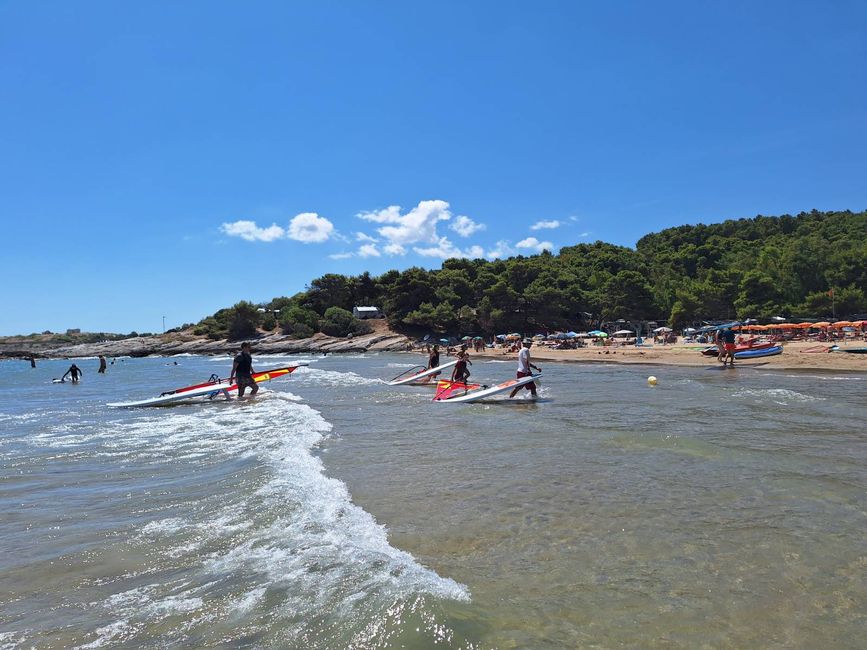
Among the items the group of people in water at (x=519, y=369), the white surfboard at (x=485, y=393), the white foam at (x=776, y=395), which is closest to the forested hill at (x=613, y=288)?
the white foam at (x=776, y=395)

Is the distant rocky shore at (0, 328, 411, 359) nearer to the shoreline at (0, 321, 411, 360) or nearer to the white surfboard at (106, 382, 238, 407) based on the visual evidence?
the shoreline at (0, 321, 411, 360)

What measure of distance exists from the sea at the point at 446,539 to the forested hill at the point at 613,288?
71.8 m

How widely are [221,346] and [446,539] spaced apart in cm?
9919

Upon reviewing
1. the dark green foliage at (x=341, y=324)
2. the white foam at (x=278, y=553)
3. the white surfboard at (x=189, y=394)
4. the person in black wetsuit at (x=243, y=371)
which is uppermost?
the dark green foliage at (x=341, y=324)

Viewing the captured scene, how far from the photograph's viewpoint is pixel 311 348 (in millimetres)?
85625

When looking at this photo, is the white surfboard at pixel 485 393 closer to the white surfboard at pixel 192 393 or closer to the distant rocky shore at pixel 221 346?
the white surfboard at pixel 192 393

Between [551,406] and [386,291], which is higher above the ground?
[386,291]

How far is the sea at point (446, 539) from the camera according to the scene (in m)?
3.38

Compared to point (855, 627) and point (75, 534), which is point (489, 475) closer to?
point (855, 627)

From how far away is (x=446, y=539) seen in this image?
4.87m

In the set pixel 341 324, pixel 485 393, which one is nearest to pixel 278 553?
pixel 485 393

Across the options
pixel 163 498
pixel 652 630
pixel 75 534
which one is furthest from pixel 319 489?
pixel 652 630

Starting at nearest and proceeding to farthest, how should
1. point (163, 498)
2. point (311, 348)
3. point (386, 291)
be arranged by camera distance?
point (163, 498) → point (311, 348) → point (386, 291)

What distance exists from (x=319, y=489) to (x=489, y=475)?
7.38 feet
